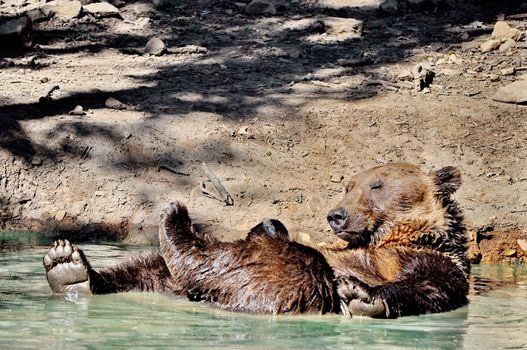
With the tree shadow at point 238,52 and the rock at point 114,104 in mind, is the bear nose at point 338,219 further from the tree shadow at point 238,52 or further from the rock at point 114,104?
the rock at point 114,104

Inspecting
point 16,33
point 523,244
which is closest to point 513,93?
point 523,244

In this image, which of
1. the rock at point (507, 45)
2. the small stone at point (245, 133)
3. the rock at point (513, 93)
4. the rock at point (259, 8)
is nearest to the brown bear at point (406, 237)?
the small stone at point (245, 133)

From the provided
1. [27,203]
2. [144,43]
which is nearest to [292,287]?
[27,203]

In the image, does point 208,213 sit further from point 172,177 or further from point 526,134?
point 526,134

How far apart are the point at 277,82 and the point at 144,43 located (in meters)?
2.93

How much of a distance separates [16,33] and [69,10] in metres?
1.83

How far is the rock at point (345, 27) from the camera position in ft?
56.3

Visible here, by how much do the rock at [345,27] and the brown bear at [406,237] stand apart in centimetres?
900

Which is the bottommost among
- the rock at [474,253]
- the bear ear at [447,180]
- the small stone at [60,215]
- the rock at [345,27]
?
the rock at [474,253]

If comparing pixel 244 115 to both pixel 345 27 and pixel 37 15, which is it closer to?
pixel 345 27

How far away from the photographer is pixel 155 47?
16.2 meters

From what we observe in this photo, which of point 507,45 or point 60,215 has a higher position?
point 507,45

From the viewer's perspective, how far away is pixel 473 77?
14867 mm

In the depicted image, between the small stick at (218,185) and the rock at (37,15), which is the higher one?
the rock at (37,15)
